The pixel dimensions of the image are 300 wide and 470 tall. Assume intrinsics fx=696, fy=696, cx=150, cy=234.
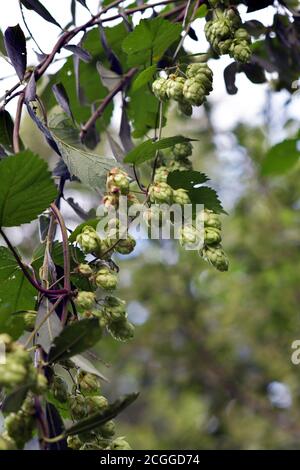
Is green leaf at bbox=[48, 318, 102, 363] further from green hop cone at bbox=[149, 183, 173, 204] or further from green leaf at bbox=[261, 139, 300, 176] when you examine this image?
green leaf at bbox=[261, 139, 300, 176]

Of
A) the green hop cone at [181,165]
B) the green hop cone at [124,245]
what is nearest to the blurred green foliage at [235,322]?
the green hop cone at [181,165]

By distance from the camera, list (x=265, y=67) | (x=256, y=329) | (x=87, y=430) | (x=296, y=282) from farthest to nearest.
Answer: (x=256, y=329)
(x=296, y=282)
(x=265, y=67)
(x=87, y=430)

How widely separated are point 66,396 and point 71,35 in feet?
1.59

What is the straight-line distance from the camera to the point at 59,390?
0.61 m

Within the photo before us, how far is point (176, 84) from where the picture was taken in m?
0.76

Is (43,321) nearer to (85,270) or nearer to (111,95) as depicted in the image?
(85,270)

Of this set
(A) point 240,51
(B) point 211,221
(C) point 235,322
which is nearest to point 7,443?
(B) point 211,221

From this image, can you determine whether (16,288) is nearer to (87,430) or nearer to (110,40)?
(87,430)

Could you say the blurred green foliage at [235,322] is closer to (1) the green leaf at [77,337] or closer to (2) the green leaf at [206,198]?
(2) the green leaf at [206,198]

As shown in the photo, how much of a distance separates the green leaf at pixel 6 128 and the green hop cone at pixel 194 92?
0.21 m

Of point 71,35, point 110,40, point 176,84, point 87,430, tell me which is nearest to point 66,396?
point 87,430

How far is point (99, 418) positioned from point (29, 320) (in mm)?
126

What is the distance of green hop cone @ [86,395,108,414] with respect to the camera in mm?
618

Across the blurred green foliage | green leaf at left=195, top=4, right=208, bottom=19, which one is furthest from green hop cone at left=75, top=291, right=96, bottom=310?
the blurred green foliage
